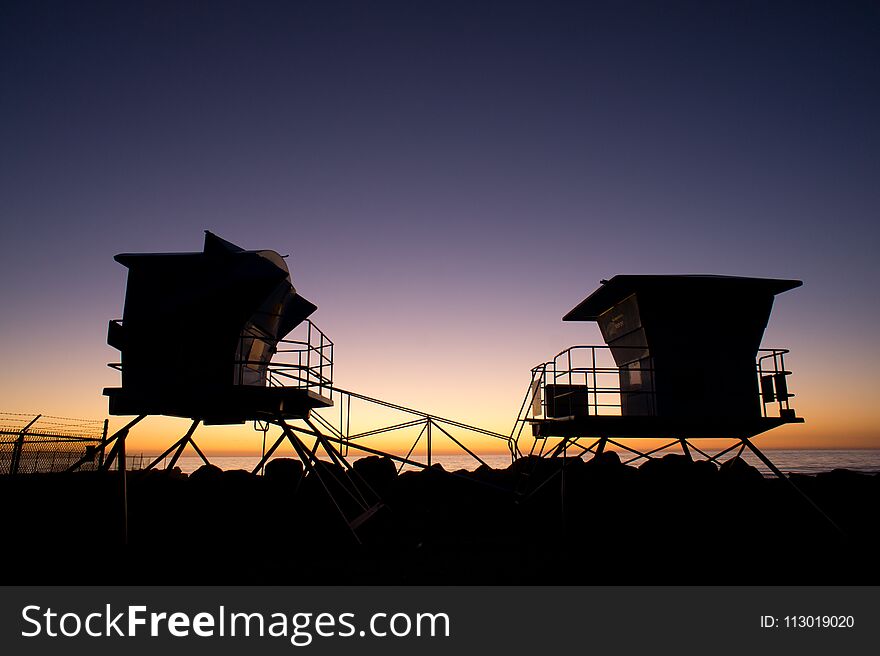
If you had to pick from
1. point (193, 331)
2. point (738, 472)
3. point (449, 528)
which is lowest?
point (449, 528)

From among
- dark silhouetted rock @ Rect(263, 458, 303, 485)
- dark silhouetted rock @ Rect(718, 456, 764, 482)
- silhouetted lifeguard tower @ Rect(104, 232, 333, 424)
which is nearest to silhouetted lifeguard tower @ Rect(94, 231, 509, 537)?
silhouetted lifeguard tower @ Rect(104, 232, 333, 424)

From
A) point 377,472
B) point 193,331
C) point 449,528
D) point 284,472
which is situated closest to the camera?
point 193,331

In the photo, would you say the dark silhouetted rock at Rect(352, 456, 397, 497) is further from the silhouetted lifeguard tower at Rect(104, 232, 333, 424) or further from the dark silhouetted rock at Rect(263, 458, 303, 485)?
the silhouetted lifeguard tower at Rect(104, 232, 333, 424)

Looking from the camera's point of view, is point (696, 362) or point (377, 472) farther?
point (377, 472)

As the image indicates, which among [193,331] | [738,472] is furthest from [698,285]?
[193,331]

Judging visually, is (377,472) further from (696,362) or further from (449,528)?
Answer: (696,362)

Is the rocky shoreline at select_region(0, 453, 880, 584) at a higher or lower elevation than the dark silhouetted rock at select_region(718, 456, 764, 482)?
lower

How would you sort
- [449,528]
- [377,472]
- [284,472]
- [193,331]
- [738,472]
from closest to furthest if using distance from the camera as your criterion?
[193,331], [449,528], [284,472], [738,472], [377,472]

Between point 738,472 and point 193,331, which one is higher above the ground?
point 193,331

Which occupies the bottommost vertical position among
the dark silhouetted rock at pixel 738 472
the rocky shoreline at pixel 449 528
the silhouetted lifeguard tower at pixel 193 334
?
the rocky shoreline at pixel 449 528

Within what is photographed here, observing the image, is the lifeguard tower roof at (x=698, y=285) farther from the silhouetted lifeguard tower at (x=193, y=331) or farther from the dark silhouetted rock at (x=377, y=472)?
the dark silhouetted rock at (x=377, y=472)

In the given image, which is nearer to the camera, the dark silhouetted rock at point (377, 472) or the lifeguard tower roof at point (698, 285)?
the lifeguard tower roof at point (698, 285)

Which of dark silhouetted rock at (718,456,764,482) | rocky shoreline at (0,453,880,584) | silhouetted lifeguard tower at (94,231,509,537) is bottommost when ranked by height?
rocky shoreline at (0,453,880,584)

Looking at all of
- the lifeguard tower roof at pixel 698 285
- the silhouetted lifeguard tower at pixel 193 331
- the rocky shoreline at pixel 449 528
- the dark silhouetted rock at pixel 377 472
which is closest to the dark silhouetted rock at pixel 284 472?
the rocky shoreline at pixel 449 528
